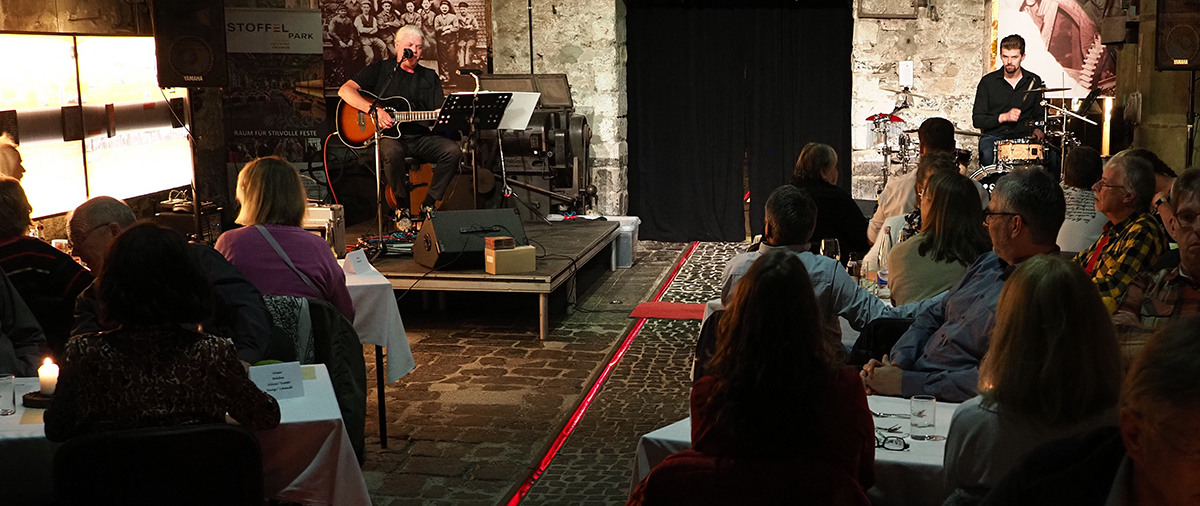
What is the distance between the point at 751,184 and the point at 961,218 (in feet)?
22.0

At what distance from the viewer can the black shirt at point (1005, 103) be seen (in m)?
9.03

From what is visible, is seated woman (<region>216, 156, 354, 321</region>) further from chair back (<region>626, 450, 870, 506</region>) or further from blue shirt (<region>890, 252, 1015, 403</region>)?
chair back (<region>626, 450, 870, 506</region>)

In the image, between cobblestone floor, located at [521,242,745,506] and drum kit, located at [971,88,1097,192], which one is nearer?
cobblestone floor, located at [521,242,745,506]

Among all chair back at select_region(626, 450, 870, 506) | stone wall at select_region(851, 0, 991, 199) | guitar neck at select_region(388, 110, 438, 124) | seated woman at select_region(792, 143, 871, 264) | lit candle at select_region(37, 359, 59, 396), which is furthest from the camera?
stone wall at select_region(851, 0, 991, 199)

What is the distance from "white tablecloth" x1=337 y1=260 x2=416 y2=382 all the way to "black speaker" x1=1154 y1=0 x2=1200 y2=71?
18.0ft

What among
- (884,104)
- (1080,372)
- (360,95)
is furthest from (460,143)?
(1080,372)

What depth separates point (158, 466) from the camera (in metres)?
2.32

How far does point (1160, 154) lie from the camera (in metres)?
8.15

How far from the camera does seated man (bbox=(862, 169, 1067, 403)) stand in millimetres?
3074

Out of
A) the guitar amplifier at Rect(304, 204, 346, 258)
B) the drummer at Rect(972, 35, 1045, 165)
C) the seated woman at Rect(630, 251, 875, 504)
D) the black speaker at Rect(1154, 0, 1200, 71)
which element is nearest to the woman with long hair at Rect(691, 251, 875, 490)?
the seated woman at Rect(630, 251, 875, 504)

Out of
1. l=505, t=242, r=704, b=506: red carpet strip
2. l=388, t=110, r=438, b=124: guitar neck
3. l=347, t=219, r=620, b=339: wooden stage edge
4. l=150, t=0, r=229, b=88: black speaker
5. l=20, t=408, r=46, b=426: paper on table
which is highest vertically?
l=150, t=0, r=229, b=88: black speaker

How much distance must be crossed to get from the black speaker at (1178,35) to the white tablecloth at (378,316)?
5479 millimetres

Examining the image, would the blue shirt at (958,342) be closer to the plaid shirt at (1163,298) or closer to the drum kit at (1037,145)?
the plaid shirt at (1163,298)

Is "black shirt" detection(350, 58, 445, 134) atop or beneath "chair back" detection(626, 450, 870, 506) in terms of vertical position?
atop
